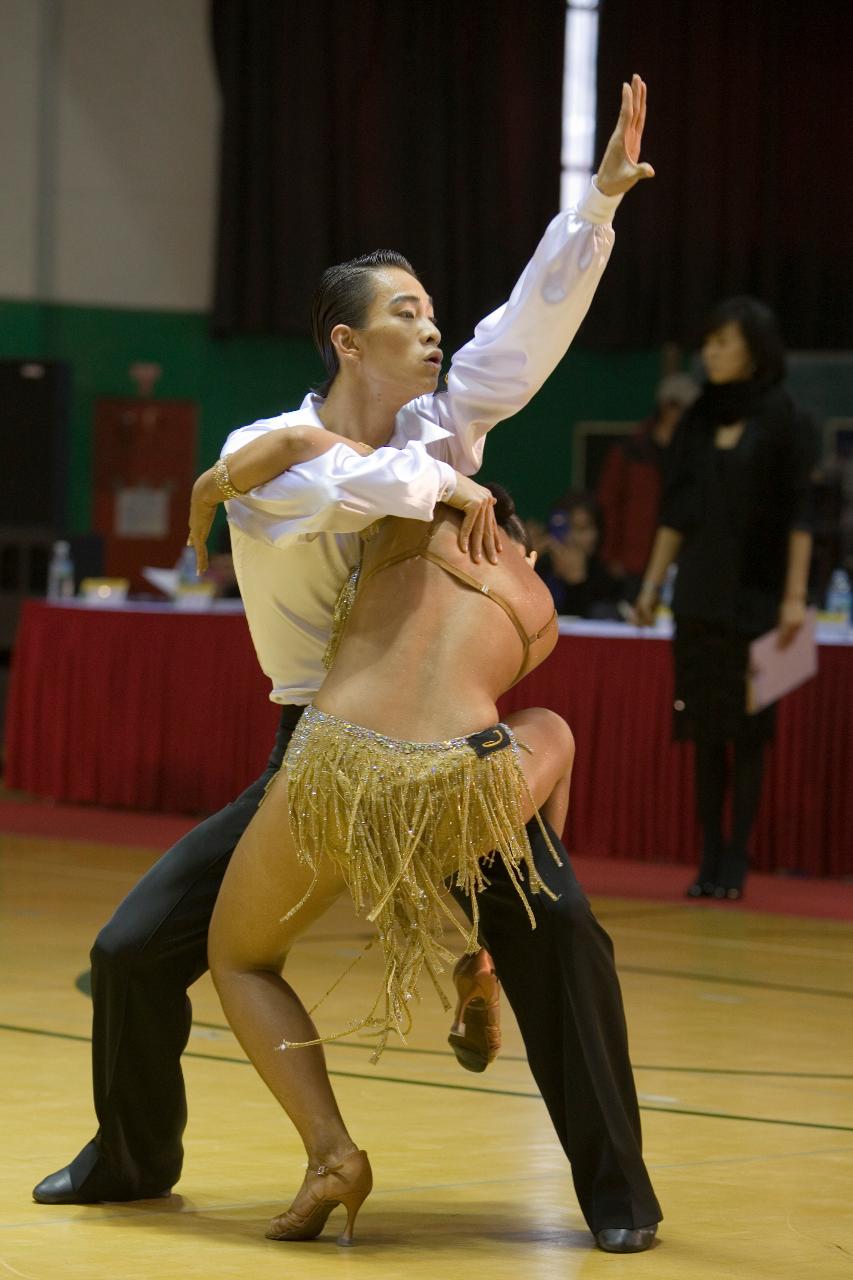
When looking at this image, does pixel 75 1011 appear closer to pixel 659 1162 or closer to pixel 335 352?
pixel 659 1162

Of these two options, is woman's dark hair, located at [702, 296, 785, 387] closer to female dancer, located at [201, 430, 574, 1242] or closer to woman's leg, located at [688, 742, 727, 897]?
woman's leg, located at [688, 742, 727, 897]

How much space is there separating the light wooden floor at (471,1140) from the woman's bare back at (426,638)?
715 mm

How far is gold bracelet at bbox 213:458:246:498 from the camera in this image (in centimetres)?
292

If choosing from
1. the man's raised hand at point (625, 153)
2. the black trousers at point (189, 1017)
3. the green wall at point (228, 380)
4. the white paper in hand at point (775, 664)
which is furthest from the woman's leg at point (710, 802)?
the green wall at point (228, 380)

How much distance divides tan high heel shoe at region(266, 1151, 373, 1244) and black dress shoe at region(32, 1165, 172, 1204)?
30cm

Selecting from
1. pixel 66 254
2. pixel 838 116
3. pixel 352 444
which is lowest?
pixel 352 444

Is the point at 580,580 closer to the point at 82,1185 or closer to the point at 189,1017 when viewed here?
the point at 189,1017

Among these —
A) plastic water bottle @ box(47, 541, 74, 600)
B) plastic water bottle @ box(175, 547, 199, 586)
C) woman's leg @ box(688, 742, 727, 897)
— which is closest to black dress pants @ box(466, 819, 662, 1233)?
woman's leg @ box(688, 742, 727, 897)

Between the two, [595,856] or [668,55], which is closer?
[595,856]

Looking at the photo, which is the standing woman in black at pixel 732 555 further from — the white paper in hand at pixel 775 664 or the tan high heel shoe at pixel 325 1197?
the tan high heel shoe at pixel 325 1197

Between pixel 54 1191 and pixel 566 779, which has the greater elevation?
pixel 566 779

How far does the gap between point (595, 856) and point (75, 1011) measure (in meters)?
3.23

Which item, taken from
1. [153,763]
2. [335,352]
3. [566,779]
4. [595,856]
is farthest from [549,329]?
[153,763]

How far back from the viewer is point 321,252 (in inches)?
559
